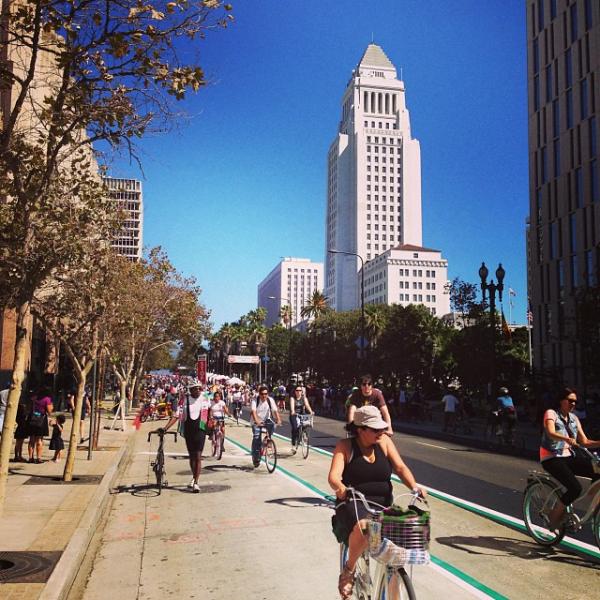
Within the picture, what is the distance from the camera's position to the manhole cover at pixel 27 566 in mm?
5794

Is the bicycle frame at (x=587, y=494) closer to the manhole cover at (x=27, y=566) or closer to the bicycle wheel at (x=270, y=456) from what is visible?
the manhole cover at (x=27, y=566)

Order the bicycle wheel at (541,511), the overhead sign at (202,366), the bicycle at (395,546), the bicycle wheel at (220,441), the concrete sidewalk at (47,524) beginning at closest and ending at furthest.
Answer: the bicycle at (395,546) → the concrete sidewalk at (47,524) → the bicycle wheel at (541,511) → the bicycle wheel at (220,441) → the overhead sign at (202,366)

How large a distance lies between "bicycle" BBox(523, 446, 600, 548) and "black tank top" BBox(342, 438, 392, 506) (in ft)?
10.4

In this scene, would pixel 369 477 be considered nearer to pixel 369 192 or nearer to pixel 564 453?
pixel 564 453

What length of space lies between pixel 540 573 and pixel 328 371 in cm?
6660

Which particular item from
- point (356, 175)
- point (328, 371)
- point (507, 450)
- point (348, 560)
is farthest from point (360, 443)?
point (356, 175)

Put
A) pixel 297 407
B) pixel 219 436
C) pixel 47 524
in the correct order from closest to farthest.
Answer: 1. pixel 47 524
2. pixel 219 436
3. pixel 297 407

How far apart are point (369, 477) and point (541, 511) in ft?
11.7

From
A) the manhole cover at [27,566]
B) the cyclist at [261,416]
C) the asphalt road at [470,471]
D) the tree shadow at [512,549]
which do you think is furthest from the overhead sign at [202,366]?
the tree shadow at [512,549]

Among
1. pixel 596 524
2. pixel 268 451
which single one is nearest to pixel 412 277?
pixel 268 451

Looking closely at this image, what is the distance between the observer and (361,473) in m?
4.51

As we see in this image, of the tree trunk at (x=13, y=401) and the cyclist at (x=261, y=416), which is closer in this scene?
the tree trunk at (x=13, y=401)

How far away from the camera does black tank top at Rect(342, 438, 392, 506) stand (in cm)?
448

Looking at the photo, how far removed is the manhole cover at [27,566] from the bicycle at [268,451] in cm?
642
